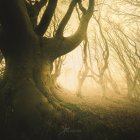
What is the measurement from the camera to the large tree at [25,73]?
5410mm

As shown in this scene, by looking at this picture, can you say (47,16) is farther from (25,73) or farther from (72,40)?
(25,73)

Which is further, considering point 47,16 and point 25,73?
point 47,16

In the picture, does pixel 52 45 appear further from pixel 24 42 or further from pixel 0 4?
pixel 0 4

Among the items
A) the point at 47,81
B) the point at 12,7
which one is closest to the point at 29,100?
the point at 47,81

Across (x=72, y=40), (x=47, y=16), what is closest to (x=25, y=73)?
(x=47, y=16)

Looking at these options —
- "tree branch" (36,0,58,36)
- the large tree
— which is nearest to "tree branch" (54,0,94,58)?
the large tree

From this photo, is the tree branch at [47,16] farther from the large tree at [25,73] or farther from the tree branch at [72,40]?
the tree branch at [72,40]

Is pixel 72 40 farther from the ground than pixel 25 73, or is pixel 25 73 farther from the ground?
pixel 72 40

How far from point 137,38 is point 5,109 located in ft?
66.5

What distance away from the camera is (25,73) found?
19.9ft

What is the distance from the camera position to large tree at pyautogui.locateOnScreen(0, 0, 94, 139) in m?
5.41

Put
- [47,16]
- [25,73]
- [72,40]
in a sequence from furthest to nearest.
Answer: [72,40]
[47,16]
[25,73]

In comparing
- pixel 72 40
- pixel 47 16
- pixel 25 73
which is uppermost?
pixel 47 16

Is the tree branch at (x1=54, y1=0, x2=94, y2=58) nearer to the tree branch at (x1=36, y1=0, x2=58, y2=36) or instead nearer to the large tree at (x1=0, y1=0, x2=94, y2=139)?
the large tree at (x1=0, y1=0, x2=94, y2=139)
